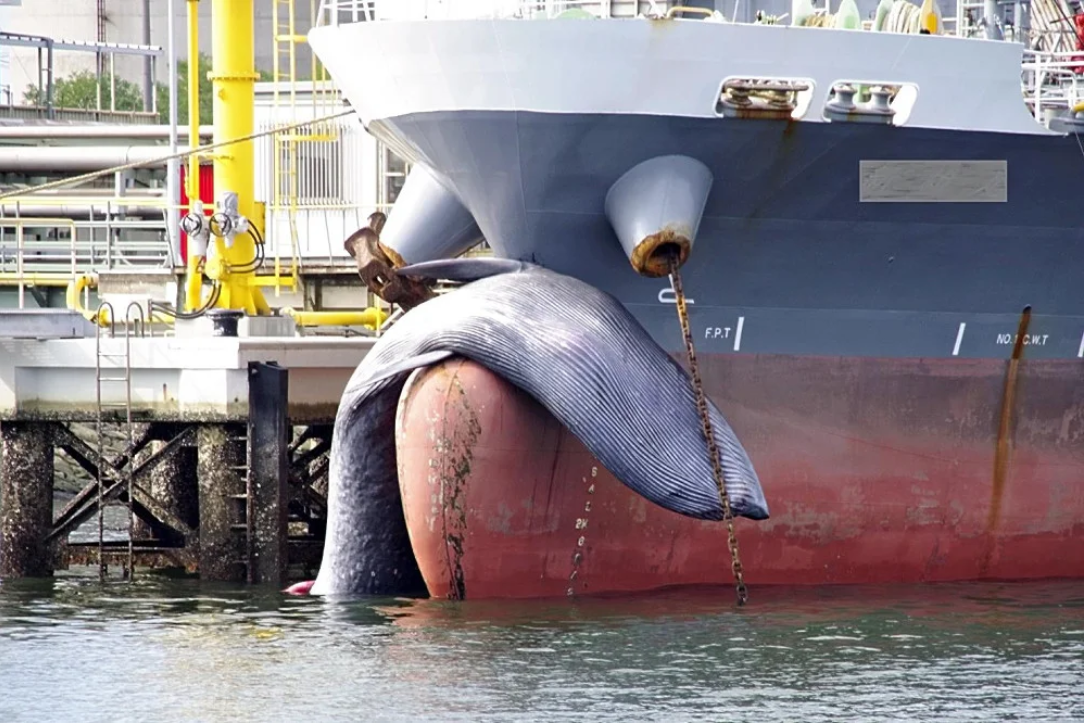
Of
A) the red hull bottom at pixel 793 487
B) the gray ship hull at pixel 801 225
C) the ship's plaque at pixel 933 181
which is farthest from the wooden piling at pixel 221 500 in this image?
the ship's plaque at pixel 933 181

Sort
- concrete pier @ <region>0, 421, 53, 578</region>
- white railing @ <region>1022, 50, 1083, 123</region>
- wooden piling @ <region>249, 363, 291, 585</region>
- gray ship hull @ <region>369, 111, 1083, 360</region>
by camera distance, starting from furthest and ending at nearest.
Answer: concrete pier @ <region>0, 421, 53, 578</region>
wooden piling @ <region>249, 363, 291, 585</region>
white railing @ <region>1022, 50, 1083, 123</region>
gray ship hull @ <region>369, 111, 1083, 360</region>

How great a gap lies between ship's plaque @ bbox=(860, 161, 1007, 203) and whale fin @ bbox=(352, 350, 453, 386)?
358 centimetres

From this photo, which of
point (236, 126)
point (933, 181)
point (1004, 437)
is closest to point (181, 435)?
point (236, 126)

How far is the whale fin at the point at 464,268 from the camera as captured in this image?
18.4m

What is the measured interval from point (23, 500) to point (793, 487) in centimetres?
673

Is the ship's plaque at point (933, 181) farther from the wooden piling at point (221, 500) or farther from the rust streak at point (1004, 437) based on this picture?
the wooden piling at point (221, 500)

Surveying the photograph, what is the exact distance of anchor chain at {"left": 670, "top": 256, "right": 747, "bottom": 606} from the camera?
17359mm

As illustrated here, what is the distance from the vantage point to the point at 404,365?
17859 millimetres

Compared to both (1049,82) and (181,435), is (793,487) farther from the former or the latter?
(181,435)

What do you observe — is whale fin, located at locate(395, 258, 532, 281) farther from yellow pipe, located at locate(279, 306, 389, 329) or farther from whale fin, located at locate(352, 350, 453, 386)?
yellow pipe, located at locate(279, 306, 389, 329)

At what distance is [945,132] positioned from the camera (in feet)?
59.5

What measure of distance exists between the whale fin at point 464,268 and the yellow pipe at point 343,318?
5087 millimetres

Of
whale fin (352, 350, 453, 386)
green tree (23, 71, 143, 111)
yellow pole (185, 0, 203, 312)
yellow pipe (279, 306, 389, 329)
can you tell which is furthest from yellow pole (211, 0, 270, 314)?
green tree (23, 71, 143, 111)

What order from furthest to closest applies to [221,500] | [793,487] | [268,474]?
1. [221,500]
2. [268,474]
3. [793,487]
